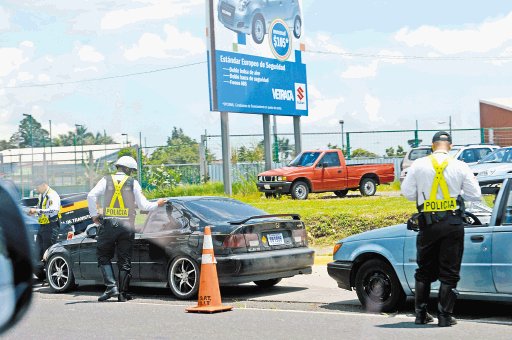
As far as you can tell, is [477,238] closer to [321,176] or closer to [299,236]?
[299,236]

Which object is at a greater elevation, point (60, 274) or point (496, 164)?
point (496, 164)

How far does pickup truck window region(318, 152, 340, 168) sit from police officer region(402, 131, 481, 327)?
18.6 meters

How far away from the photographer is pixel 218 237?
35.0ft

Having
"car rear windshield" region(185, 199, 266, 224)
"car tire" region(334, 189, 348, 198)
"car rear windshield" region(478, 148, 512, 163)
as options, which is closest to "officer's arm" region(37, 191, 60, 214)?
"car rear windshield" region(185, 199, 266, 224)

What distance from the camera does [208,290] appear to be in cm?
967

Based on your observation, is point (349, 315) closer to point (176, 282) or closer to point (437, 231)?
point (437, 231)

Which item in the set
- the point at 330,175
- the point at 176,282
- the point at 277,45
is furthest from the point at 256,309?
the point at 277,45

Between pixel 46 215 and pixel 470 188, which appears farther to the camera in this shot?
pixel 46 215

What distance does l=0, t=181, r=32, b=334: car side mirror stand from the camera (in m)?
1.72

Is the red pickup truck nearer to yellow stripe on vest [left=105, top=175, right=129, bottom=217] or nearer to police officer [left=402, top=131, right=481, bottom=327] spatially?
yellow stripe on vest [left=105, top=175, right=129, bottom=217]

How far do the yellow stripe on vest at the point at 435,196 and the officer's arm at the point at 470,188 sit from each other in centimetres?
17

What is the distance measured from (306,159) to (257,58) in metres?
3.65

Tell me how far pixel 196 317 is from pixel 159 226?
94.8 inches

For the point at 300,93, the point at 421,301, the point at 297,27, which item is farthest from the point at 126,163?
the point at 297,27
